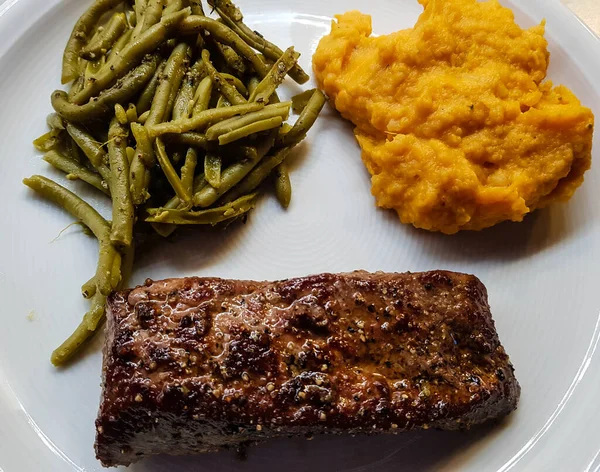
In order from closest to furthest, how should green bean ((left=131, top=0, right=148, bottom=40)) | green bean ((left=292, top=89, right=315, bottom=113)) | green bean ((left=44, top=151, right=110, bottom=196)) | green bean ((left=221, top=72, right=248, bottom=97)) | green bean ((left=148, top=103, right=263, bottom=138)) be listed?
green bean ((left=148, top=103, right=263, bottom=138)) → green bean ((left=44, top=151, right=110, bottom=196)) → green bean ((left=221, top=72, right=248, bottom=97)) → green bean ((left=131, top=0, right=148, bottom=40)) → green bean ((left=292, top=89, right=315, bottom=113))

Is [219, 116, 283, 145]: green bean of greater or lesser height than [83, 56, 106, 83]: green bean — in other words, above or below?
below

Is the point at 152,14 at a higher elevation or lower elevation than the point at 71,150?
higher

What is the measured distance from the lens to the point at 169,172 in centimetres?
367

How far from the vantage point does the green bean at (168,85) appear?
3.84m

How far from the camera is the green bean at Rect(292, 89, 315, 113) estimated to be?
14.4 feet

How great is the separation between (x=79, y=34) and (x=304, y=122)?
79.5 inches

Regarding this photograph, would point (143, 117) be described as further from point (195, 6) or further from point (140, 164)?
point (195, 6)

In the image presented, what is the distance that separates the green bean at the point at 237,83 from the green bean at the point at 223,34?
0.62 ft

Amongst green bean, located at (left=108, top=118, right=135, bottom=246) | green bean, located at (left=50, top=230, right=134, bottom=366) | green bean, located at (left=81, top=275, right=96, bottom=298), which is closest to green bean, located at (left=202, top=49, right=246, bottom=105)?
green bean, located at (left=108, top=118, right=135, bottom=246)

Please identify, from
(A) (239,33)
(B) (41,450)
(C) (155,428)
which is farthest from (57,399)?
(A) (239,33)

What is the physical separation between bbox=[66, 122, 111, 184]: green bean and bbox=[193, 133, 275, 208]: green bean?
70cm

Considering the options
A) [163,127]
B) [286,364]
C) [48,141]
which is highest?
[163,127]

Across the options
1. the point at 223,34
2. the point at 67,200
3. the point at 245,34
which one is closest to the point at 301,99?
the point at 245,34

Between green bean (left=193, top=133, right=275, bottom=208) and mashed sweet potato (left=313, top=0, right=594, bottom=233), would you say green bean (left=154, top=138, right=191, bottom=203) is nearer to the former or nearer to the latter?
green bean (left=193, top=133, right=275, bottom=208)
